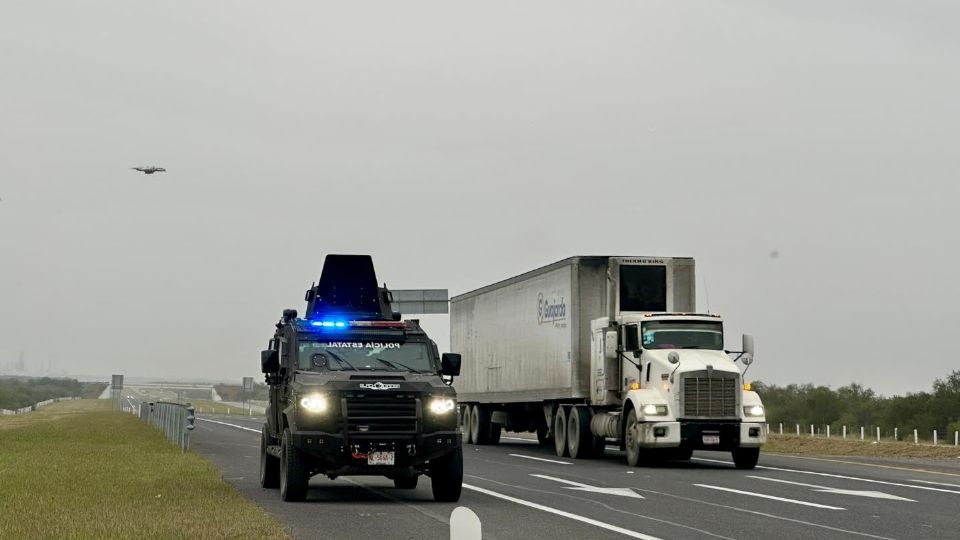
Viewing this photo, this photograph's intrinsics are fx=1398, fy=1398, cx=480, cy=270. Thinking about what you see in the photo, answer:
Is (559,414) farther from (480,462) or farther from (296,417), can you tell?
(296,417)

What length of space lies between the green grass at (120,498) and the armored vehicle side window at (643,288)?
9341 mm

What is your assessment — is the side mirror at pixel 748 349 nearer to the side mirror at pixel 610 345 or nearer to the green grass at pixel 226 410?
the side mirror at pixel 610 345

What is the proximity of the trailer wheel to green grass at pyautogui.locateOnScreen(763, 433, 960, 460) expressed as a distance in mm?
7898

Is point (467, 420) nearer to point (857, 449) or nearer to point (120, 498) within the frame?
point (857, 449)

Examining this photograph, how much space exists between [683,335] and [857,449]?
44.1 ft

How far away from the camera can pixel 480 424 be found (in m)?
39.8

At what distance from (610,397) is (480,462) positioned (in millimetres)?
3099

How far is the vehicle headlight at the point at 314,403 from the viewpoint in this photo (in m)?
17.6

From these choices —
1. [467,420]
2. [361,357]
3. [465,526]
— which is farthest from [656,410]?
[465,526]

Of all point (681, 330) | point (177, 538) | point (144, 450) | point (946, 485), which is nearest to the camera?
point (177, 538)

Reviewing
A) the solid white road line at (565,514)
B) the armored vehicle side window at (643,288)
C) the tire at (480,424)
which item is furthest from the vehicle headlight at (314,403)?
the tire at (480,424)

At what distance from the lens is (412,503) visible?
18.2 metres

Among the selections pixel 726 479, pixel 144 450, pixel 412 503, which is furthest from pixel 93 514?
pixel 144 450

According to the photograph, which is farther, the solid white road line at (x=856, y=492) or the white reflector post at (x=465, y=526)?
the solid white road line at (x=856, y=492)
